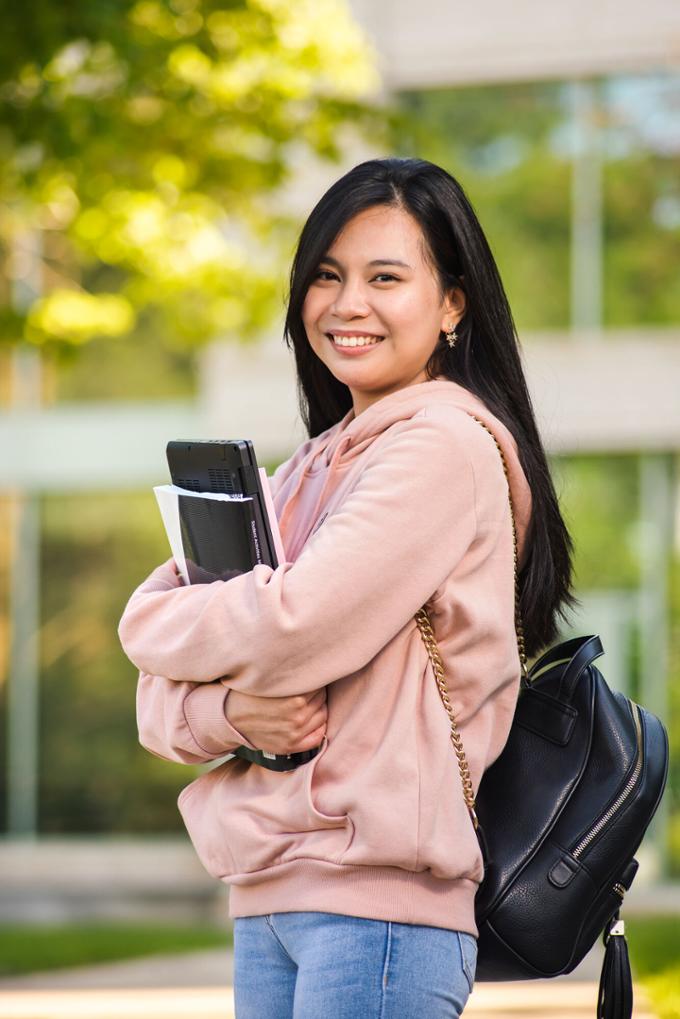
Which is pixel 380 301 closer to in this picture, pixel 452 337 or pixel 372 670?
pixel 452 337

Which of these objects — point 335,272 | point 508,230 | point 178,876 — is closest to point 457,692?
point 335,272

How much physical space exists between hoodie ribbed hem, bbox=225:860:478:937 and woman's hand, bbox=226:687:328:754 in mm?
170

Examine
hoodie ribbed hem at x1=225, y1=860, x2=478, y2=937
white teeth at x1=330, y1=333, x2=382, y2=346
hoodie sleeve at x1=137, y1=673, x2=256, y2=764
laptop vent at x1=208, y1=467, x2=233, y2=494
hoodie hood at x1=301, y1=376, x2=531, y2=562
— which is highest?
white teeth at x1=330, y1=333, x2=382, y2=346

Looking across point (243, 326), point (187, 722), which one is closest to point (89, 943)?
point (243, 326)

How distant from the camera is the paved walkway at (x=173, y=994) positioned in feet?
20.6

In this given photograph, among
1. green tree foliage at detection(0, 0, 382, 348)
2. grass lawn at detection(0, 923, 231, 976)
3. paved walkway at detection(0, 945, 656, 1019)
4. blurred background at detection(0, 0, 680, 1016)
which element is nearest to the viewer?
paved walkway at detection(0, 945, 656, 1019)

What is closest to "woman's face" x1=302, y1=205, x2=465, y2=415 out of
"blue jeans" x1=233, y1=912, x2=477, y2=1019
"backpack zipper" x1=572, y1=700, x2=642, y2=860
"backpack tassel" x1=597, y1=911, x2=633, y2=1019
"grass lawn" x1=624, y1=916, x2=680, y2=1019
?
"backpack zipper" x1=572, y1=700, x2=642, y2=860

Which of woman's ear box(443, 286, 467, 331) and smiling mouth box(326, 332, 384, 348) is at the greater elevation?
woman's ear box(443, 286, 467, 331)

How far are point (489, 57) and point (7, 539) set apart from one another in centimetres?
538

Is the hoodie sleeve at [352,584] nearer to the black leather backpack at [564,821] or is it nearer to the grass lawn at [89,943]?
the black leather backpack at [564,821]

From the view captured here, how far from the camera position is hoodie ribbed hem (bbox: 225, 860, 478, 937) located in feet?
7.05

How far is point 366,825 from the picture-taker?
213 centimetres

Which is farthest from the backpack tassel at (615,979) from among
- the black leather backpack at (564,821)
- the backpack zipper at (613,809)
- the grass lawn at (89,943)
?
the grass lawn at (89,943)

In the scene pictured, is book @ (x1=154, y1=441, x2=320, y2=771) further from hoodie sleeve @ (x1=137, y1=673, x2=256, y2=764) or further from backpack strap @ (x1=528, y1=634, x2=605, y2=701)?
backpack strap @ (x1=528, y1=634, x2=605, y2=701)
